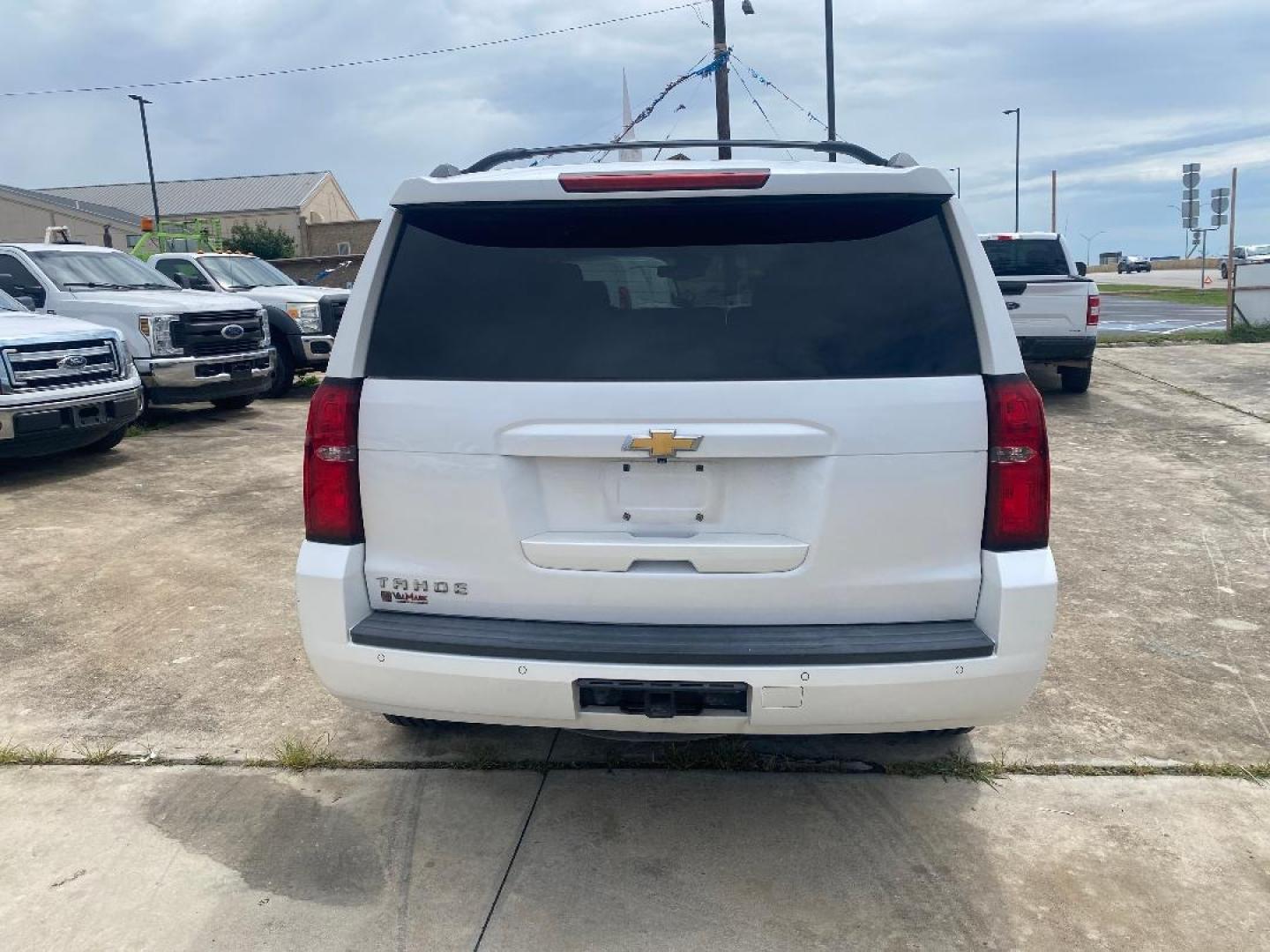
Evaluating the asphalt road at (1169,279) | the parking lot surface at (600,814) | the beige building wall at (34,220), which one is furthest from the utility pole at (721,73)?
the beige building wall at (34,220)

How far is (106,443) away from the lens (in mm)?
9375

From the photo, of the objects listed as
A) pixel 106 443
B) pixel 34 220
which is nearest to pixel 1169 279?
pixel 106 443

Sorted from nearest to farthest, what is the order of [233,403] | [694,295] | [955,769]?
[694,295] < [955,769] < [233,403]

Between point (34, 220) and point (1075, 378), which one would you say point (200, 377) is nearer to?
point (1075, 378)

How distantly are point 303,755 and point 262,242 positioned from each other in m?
57.1

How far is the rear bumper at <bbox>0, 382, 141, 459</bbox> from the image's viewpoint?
7707mm

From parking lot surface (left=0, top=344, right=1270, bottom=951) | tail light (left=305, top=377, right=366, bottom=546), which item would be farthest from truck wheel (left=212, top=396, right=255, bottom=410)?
tail light (left=305, top=377, right=366, bottom=546)

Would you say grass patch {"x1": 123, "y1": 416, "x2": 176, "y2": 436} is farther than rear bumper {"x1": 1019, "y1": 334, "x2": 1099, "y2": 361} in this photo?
No

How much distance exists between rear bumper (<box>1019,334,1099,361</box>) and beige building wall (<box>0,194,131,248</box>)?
2262 inches

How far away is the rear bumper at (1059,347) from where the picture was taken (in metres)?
11.7

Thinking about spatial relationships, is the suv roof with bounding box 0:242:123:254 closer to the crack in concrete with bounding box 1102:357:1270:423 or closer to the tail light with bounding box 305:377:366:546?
the tail light with bounding box 305:377:366:546

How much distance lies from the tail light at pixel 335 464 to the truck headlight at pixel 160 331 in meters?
8.84

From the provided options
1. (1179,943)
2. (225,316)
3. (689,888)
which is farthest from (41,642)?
(225,316)

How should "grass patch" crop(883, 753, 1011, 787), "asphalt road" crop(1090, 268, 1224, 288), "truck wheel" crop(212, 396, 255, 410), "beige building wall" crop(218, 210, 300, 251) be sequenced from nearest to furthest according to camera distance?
1. "grass patch" crop(883, 753, 1011, 787)
2. "truck wheel" crop(212, 396, 255, 410)
3. "asphalt road" crop(1090, 268, 1224, 288)
4. "beige building wall" crop(218, 210, 300, 251)
